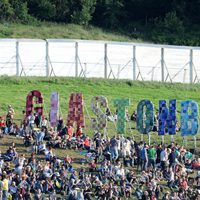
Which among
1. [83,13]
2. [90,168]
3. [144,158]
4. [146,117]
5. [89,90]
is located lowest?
[90,168]

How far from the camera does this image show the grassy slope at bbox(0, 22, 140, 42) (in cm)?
11144

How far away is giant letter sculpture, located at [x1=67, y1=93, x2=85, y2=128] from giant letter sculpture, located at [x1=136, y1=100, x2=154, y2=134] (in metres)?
3.46

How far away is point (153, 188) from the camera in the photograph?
67.6 m

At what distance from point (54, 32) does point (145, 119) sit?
37335mm

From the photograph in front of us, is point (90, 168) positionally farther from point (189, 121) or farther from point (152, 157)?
point (189, 121)

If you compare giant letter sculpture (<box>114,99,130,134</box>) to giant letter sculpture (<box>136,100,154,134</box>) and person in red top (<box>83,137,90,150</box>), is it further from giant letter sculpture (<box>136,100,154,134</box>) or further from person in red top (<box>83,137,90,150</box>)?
person in red top (<box>83,137,90,150</box>)

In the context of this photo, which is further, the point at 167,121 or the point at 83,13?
the point at 83,13

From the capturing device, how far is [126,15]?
124938 millimetres

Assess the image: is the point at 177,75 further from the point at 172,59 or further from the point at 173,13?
the point at 173,13

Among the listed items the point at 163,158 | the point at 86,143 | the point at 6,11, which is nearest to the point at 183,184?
the point at 163,158

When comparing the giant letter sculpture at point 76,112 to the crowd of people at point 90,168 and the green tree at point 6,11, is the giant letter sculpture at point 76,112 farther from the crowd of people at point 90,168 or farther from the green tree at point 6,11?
the green tree at point 6,11

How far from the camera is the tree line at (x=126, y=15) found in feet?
391

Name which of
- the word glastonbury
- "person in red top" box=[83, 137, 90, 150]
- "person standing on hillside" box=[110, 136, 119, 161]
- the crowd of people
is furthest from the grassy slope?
"person standing on hillside" box=[110, 136, 119, 161]

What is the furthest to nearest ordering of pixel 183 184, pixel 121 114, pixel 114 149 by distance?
pixel 121 114 → pixel 114 149 → pixel 183 184
